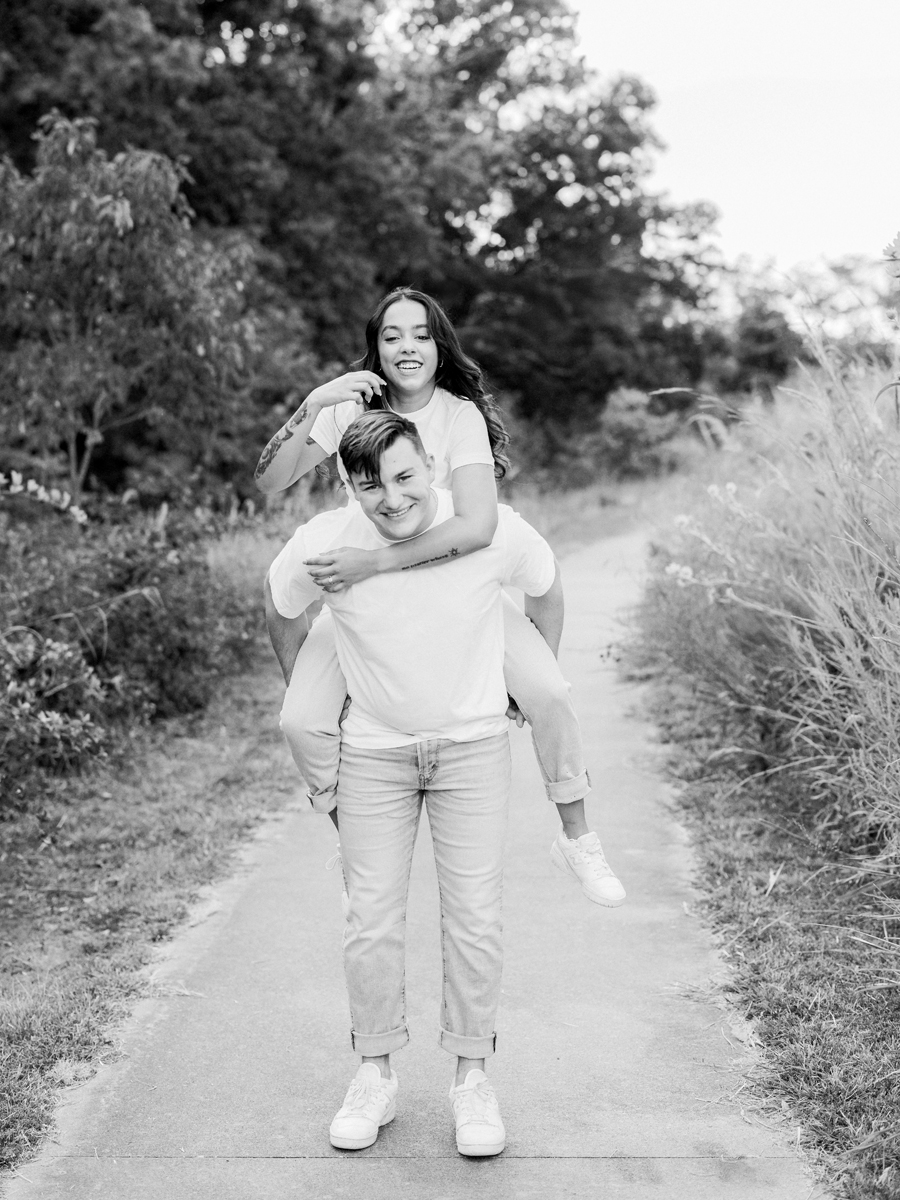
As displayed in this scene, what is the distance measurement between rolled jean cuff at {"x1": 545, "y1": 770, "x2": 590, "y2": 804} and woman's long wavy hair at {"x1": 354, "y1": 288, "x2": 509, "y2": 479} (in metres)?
0.77

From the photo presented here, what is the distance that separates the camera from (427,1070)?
3373 millimetres

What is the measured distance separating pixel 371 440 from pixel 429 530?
235 mm

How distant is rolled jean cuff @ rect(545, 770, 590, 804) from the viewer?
322cm

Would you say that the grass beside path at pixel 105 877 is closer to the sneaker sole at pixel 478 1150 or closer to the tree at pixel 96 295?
the sneaker sole at pixel 478 1150

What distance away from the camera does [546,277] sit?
3181 centimetres

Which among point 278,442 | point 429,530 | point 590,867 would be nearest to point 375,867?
point 590,867

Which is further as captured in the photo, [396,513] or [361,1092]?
[361,1092]

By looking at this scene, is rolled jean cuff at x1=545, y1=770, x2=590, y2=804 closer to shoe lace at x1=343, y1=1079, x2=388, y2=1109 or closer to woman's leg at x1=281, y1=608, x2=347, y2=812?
woman's leg at x1=281, y1=608, x2=347, y2=812

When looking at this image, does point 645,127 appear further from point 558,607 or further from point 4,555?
point 558,607

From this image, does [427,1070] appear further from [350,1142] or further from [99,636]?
[99,636]

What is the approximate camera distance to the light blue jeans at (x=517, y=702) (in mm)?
2945

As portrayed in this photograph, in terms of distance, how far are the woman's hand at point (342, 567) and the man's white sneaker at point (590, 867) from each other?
94cm

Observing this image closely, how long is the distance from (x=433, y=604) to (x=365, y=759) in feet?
1.25

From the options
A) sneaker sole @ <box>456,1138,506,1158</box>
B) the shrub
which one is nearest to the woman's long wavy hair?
sneaker sole @ <box>456,1138,506,1158</box>
